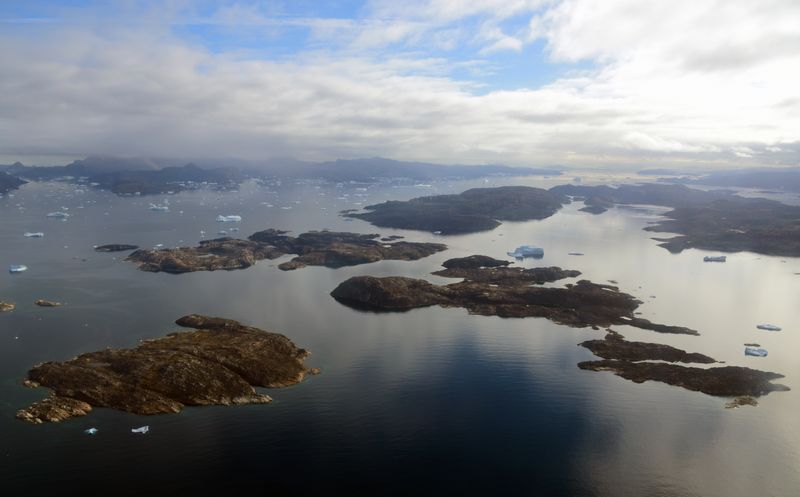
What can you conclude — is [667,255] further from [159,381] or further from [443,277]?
[159,381]

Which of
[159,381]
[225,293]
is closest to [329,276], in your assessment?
[225,293]

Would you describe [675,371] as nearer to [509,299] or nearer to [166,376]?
[509,299]

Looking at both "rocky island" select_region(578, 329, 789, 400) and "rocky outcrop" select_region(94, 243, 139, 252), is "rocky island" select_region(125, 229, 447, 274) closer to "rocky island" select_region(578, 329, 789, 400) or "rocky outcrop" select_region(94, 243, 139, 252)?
"rocky outcrop" select_region(94, 243, 139, 252)

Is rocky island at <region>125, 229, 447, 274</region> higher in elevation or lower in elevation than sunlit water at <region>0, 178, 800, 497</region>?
higher

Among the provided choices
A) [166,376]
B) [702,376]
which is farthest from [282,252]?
[702,376]

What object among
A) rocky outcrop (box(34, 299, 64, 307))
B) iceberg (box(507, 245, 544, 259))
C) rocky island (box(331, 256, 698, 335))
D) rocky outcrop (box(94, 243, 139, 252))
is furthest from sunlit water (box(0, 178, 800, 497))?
iceberg (box(507, 245, 544, 259))

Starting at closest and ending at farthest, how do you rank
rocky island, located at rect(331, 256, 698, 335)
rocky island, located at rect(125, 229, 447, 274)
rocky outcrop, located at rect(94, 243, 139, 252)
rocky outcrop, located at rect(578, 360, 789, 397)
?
1. rocky outcrop, located at rect(578, 360, 789, 397)
2. rocky island, located at rect(331, 256, 698, 335)
3. rocky island, located at rect(125, 229, 447, 274)
4. rocky outcrop, located at rect(94, 243, 139, 252)

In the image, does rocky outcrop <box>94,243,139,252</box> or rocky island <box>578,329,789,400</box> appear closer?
rocky island <box>578,329,789,400</box>
